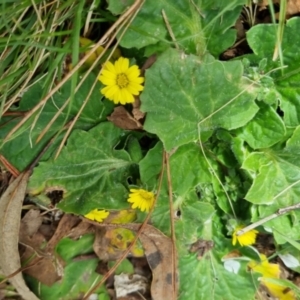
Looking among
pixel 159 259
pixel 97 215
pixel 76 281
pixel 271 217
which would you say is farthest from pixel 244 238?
pixel 76 281

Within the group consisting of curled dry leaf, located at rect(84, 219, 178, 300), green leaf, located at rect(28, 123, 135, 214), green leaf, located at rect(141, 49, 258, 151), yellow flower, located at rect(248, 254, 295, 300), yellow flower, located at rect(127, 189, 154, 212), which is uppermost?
green leaf, located at rect(141, 49, 258, 151)

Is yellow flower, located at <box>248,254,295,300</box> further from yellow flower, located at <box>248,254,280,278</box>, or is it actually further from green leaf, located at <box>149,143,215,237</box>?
green leaf, located at <box>149,143,215,237</box>

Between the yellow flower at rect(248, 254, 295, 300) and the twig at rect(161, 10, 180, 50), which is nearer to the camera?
the twig at rect(161, 10, 180, 50)

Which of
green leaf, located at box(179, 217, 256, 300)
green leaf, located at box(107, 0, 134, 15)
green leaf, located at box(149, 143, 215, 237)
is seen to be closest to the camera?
green leaf, located at box(107, 0, 134, 15)

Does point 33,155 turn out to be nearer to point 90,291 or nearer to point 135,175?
point 135,175

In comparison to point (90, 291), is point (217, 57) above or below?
above

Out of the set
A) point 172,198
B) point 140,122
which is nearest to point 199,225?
point 172,198

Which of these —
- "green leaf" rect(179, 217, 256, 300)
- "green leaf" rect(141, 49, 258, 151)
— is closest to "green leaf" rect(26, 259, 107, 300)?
"green leaf" rect(179, 217, 256, 300)
